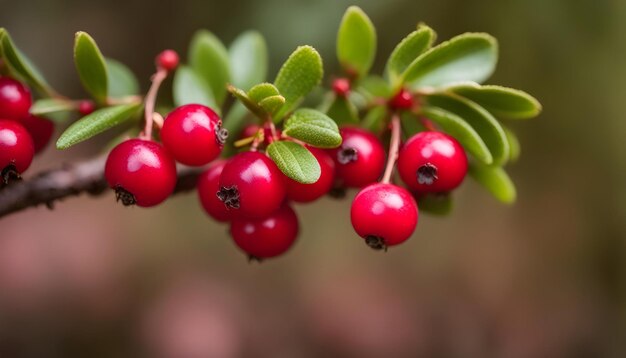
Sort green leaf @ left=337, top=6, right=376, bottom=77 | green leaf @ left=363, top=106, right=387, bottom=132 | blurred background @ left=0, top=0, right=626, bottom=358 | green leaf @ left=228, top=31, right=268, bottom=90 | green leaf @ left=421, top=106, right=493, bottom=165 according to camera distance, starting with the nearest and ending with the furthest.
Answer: green leaf @ left=421, top=106, right=493, bottom=165
green leaf @ left=337, top=6, right=376, bottom=77
green leaf @ left=363, top=106, right=387, bottom=132
green leaf @ left=228, top=31, right=268, bottom=90
blurred background @ left=0, top=0, right=626, bottom=358

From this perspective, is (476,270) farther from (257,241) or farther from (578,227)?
(257,241)

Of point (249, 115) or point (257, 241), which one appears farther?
point (249, 115)

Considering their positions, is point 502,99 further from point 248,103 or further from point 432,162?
point 248,103

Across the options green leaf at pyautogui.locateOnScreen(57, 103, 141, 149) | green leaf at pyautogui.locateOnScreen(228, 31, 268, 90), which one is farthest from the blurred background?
green leaf at pyautogui.locateOnScreen(57, 103, 141, 149)

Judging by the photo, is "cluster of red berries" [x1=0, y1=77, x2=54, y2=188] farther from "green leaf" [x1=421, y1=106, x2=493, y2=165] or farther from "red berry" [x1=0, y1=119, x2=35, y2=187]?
"green leaf" [x1=421, y1=106, x2=493, y2=165]

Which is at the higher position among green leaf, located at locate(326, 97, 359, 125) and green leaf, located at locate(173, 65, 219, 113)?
green leaf, located at locate(326, 97, 359, 125)

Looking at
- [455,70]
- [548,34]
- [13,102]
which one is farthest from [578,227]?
[13,102]

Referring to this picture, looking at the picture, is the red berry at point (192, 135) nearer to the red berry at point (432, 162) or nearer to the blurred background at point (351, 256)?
the red berry at point (432, 162)
